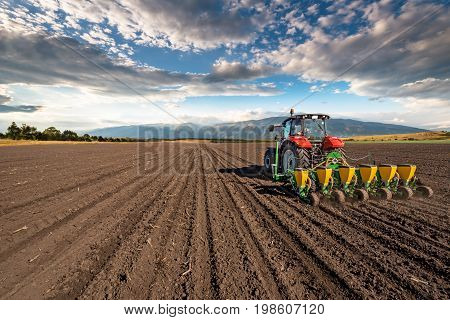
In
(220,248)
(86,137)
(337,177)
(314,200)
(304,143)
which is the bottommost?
(220,248)

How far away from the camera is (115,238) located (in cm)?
478

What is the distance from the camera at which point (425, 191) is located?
7117 mm

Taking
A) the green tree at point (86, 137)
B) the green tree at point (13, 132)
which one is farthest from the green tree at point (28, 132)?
the green tree at point (86, 137)

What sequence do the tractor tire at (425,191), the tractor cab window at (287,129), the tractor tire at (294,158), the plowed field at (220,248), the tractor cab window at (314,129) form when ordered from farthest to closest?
the tractor cab window at (287,129), the tractor cab window at (314,129), the tractor tire at (294,158), the tractor tire at (425,191), the plowed field at (220,248)

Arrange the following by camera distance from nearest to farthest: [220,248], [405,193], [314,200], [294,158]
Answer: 1. [220,248]
2. [314,200]
3. [405,193]
4. [294,158]

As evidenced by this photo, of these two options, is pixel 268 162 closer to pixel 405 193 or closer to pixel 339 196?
pixel 339 196

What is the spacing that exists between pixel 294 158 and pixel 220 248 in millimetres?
4711

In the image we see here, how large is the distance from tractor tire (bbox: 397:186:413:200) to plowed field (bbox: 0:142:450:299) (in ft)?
0.90

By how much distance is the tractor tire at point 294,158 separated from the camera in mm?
7906


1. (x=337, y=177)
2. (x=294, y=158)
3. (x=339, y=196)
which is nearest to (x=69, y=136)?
(x=294, y=158)

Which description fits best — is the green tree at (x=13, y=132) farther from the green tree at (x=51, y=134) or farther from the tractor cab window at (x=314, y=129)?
the tractor cab window at (x=314, y=129)

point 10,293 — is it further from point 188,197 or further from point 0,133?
point 0,133
